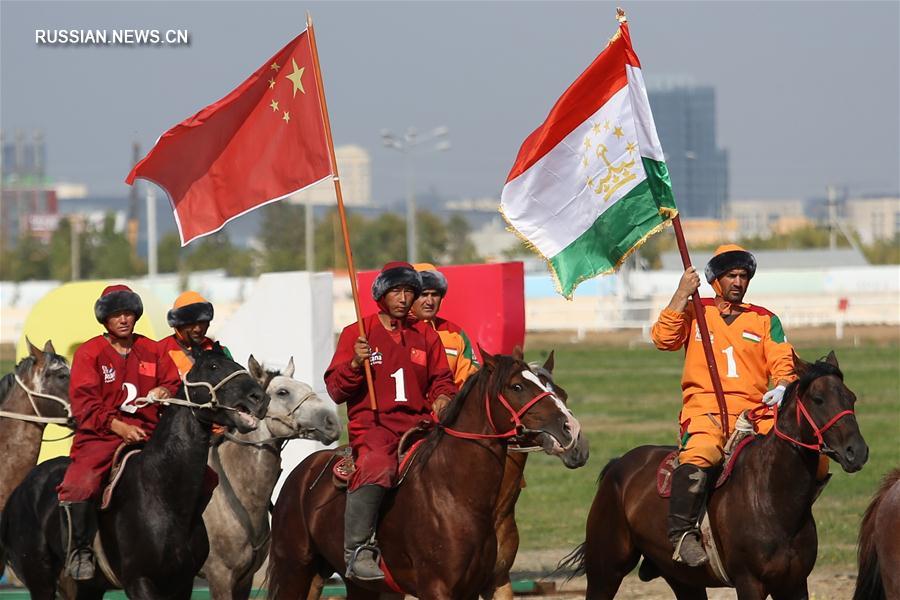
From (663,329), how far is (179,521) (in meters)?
3.23

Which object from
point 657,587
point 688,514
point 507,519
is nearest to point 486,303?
point 657,587

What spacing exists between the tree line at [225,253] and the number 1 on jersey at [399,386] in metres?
94.3

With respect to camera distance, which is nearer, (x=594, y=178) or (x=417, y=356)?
(x=417, y=356)

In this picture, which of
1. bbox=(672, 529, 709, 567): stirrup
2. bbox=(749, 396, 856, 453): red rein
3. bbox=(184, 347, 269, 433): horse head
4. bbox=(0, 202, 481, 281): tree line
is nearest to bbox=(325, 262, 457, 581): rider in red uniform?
bbox=(184, 347, 269, 433): horse head

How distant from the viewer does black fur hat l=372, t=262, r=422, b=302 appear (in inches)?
364

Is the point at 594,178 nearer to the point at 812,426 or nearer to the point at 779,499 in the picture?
the point at 812,426

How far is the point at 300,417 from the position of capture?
1073 cm

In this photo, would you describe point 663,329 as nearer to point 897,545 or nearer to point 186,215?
point 897,545

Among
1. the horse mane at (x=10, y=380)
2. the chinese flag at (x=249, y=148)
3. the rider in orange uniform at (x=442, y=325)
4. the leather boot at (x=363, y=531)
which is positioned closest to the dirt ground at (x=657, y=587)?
the rider in orange uniform at (x=442, y=325)

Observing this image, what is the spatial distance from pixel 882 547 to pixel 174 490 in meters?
4.20

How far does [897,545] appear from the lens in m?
8.84

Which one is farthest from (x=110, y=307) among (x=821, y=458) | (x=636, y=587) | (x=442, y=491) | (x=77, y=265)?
(x=77, y=265)

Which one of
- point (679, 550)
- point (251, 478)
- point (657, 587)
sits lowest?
point (657, 587)

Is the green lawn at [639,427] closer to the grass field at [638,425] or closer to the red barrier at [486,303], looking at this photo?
the grass field at [638,425]
